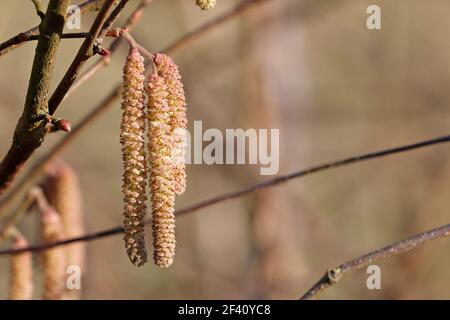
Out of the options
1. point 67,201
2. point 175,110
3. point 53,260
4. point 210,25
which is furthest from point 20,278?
point 175,110

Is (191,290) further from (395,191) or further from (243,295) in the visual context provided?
(395,191)

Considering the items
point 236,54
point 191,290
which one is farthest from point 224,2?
point 191,290

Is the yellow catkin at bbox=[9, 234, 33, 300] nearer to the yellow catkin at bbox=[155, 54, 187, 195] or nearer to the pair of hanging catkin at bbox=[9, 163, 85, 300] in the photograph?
the pair of hanging catkin at bbox=[9, 163, 85, 300]

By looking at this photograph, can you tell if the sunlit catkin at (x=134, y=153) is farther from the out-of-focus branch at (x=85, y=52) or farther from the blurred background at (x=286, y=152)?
the blurred background at (x=286, y=152)

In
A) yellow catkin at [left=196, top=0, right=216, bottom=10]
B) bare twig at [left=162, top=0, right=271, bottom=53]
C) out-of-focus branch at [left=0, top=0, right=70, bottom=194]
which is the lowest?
out-of-focus branch at [left=0, top=0, right=70, bottom=194]

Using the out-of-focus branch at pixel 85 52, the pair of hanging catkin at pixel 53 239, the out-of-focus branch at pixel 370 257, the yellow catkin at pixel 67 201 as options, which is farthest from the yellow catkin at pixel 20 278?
the out-of-focus branch at pixel 370 257

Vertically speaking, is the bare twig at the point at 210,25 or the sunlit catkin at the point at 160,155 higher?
the bare twig at the point at 210,25

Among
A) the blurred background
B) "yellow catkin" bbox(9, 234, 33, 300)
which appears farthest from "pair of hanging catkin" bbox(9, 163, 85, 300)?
the blurred background

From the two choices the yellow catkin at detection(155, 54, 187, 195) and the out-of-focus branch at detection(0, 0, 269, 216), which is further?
the out-of-focus branch at detection(0, 0, 269, 216)
